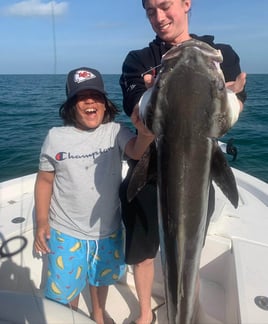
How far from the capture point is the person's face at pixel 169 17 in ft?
6.78

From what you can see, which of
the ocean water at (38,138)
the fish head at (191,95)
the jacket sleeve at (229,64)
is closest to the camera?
the fish head at (191,95)

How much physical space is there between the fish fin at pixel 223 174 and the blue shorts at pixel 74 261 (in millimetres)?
1405

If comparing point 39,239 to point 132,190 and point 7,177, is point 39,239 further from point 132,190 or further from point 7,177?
point 7,177

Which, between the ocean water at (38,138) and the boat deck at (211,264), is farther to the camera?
the ocean water at (38,138)

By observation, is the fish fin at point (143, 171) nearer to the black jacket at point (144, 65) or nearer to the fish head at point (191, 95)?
the fish head at point (191, 95)

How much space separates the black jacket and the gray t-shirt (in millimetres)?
473

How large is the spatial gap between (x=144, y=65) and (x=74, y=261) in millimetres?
1649

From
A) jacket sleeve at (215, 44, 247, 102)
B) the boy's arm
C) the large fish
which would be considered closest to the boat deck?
the boy's arm

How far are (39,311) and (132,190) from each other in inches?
41.0

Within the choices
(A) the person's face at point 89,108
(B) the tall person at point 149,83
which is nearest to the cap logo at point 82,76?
(A) the person's face at point 89,108

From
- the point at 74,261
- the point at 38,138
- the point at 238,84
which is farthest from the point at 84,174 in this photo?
the point at 38,138

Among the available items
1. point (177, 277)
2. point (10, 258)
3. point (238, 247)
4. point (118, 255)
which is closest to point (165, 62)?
point (177, 277)

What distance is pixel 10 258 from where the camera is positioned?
3.42 meters

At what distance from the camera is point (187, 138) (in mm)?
1643
